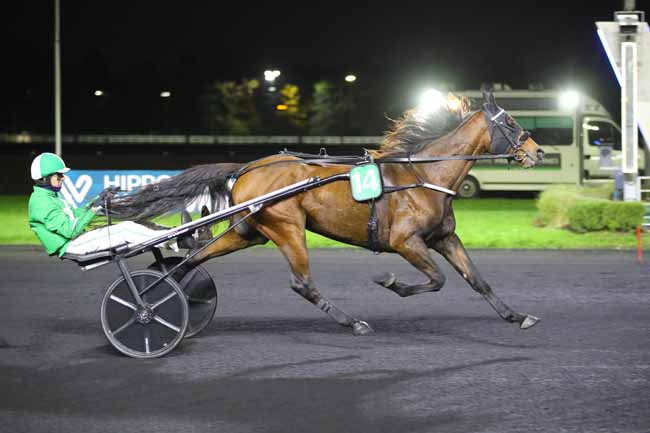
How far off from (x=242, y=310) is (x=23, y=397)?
10.3ft

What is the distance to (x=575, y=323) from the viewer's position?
24.6 feet

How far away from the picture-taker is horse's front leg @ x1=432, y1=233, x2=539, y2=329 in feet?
23.2

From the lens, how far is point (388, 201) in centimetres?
705

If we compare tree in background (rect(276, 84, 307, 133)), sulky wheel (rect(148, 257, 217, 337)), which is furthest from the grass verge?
tree in background (rect(276, 84, 307, 133))

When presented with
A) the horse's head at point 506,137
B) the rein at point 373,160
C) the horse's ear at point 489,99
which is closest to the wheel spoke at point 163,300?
the rein at point 373,160

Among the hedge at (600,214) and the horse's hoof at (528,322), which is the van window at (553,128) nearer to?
the hedge at (600,214)

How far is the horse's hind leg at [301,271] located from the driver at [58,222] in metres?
1.17

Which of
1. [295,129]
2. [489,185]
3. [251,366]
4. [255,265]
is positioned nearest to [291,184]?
[251,366]

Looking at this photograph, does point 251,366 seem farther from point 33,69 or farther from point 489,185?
point 33,69

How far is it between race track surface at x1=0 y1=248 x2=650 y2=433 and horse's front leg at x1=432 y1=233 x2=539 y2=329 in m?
0.10

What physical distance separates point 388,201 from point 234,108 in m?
56.5

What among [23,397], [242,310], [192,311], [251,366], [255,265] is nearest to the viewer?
[23,397]

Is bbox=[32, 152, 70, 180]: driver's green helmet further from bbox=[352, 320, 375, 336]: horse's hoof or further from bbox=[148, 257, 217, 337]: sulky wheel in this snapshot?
bbox=[352, 320, 375, 336]: horse's hoof

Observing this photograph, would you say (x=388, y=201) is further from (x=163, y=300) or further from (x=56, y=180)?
(x=56, y=180)
